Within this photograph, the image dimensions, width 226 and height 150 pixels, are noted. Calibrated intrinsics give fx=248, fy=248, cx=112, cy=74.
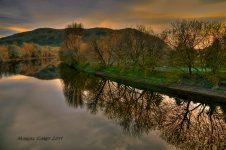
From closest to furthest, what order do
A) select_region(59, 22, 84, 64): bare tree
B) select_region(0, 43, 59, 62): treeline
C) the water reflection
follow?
1. the water reflection
2. select_region(59, 22, 84, 64): bare tree
3. select_region(0, 43, 59, 62): treeline

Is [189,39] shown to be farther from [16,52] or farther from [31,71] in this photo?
[16,52]

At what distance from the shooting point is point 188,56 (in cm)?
3969

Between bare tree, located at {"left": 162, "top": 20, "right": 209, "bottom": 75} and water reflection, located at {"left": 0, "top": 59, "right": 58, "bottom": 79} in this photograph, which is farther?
water reflection, located at {"left": 0, "top": 59, "right": 58, "bottom": 79}

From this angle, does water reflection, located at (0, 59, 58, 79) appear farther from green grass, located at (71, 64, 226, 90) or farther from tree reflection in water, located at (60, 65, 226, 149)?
tree reflection in water, located at (60, 65, 226, 149)

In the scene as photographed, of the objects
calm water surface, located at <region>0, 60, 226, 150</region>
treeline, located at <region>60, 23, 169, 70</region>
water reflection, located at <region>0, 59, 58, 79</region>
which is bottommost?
water reflection, located at <region>0, 59, 58, 79</region>

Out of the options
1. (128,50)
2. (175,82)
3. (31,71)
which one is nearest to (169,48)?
(175,82)

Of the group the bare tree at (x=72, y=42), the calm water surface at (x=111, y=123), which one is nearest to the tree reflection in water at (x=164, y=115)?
the calm water surface at (x=111, y=123)

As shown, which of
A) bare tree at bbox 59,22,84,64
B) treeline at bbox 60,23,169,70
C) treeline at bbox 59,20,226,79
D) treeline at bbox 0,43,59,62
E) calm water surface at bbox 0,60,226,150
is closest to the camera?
calm water surface at bbox 0,60,226,150

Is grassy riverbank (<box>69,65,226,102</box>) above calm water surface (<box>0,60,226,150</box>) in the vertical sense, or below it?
above

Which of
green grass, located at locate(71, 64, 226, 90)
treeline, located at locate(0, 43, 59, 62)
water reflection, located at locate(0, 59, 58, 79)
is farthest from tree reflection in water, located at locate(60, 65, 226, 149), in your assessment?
treeline, located at locate(0, 43, 59, 62)

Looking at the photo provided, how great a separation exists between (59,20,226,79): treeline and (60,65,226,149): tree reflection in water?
10466mm

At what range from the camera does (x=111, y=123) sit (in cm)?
2158

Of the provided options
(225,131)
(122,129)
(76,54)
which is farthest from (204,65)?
(76,54)

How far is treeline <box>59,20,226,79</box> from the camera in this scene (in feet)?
127
